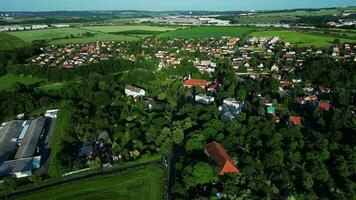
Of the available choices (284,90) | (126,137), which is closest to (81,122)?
(126,137)

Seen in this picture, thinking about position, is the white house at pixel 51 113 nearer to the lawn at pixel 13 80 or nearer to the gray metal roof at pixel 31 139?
the gray metal roof at pixel 31 139

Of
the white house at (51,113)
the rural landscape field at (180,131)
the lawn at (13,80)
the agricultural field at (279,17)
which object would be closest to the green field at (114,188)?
the rural landscape field at (180,131)

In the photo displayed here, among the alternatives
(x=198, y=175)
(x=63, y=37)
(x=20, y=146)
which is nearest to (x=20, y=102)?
(x=20, y=146)

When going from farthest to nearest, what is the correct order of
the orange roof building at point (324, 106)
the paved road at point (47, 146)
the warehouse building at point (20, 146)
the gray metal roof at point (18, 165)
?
the orange roof building at point (324, 106), the paved road at point (47, 146), the warehouse building at point (20, 146), the gray metal roof at point (18, 165)

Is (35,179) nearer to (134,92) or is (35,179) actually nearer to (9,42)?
(134,92)

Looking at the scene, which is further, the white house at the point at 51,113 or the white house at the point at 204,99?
the white house at the point at 204,99

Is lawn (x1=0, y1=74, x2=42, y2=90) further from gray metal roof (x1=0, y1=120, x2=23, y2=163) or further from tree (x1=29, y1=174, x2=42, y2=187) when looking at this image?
tree (x1=29, y1=174, x2=42, y2=187)
